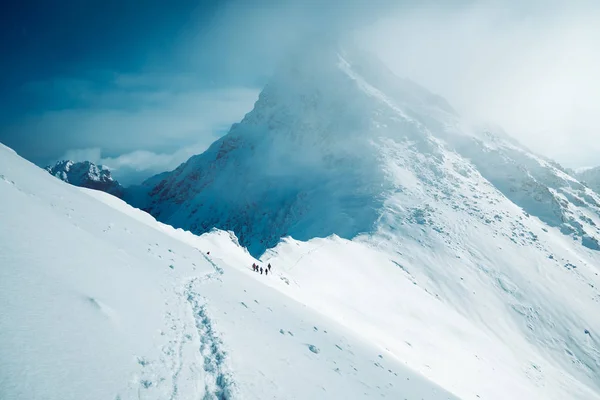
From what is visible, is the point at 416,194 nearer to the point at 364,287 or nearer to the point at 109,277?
the point at 364,287

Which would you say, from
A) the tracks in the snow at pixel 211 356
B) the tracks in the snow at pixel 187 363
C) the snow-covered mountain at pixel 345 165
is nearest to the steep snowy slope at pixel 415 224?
the snow-covered mountain at pixel 345 165

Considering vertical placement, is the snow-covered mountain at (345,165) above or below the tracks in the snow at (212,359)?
above

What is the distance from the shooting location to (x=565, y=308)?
2172 inches

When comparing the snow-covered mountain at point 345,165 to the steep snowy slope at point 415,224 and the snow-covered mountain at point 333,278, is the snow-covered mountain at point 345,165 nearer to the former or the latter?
the steep snowy slope at point 415,224

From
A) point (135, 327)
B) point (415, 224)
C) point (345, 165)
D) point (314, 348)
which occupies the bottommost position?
point (314, 348)

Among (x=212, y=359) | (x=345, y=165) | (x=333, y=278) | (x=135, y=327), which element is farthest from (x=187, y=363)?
(x=345, y=165)

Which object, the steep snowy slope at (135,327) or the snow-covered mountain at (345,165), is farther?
the snow-covered mountain at (345,165)

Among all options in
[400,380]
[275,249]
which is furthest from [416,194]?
[400,380]

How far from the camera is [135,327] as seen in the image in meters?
8.73

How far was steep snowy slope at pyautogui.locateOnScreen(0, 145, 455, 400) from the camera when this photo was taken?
6445 millimetres

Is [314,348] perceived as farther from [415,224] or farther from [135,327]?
[415,224]

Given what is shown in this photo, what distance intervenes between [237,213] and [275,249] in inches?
3544

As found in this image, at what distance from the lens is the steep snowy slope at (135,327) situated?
21.1ft

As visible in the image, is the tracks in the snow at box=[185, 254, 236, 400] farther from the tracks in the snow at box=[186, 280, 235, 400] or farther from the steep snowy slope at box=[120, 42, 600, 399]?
the steep snowy slope at box=[120, 42, 600, 399]
